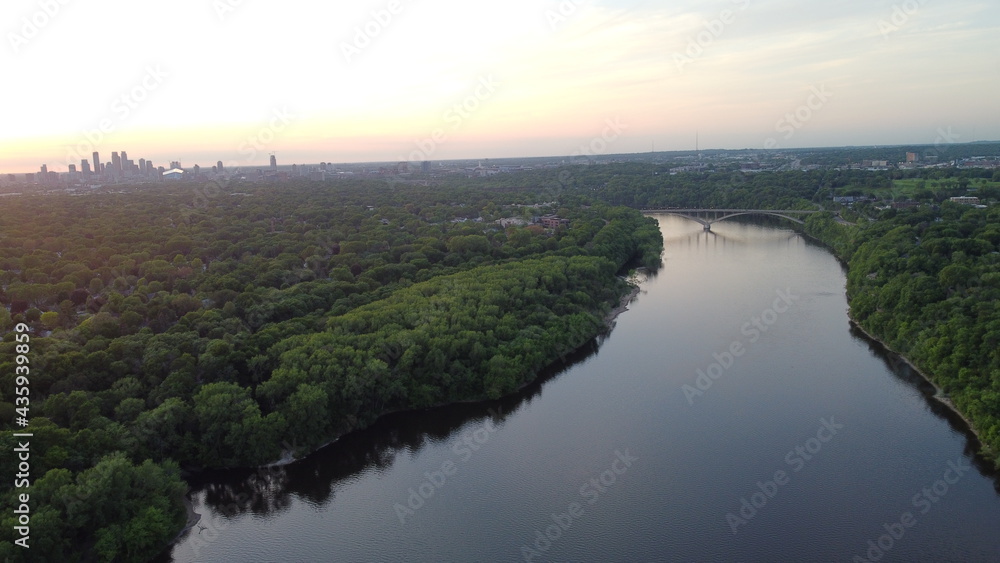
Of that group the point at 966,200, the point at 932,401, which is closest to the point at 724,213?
the point at 966,200

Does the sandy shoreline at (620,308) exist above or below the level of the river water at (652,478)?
above

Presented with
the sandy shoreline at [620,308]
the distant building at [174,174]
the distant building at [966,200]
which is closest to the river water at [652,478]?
the sandy shoreline at [620,308]

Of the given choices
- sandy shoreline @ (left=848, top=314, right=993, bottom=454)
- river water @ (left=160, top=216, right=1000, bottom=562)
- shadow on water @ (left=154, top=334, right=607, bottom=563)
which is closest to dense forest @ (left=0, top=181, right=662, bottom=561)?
shadow on water @ (left=154, top=334, right=607, bottom=563)

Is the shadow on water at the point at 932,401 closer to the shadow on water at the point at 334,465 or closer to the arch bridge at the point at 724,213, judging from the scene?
the shadow on water at the point at 334,465

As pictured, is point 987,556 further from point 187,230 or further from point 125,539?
point 187,230

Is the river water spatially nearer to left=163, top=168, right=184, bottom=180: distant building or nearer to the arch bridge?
the arch bridge

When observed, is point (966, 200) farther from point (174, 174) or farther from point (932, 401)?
point (174, 174)
